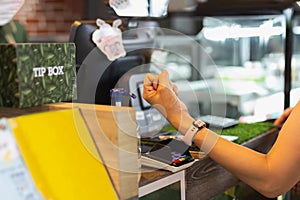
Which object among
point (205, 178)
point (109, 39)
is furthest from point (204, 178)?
point (109, 39)

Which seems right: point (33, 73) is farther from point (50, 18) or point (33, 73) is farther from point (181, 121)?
point (50, 18)

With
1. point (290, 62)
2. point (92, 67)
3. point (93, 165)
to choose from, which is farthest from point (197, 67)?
point (93, 165)

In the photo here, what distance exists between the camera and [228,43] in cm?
325

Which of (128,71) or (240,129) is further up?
(128,71)

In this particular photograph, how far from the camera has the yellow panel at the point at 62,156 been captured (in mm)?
900

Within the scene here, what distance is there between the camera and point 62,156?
0.94 metres

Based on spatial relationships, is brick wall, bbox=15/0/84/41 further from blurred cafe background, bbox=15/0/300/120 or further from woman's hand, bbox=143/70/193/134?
woman's hand, bbox=143/70/193/134

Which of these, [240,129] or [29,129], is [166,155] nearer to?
[29,129]

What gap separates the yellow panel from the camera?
900mm

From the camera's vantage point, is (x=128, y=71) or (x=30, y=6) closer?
(x=128, y=71)

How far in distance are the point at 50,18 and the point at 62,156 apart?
11.5 feet

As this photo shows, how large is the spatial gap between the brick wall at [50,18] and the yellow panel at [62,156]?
331cm

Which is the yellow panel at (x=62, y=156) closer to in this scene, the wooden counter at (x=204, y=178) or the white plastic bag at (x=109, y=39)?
the wooden counter at (x=204, y=178)

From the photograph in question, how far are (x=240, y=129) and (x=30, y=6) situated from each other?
280 centimetres
